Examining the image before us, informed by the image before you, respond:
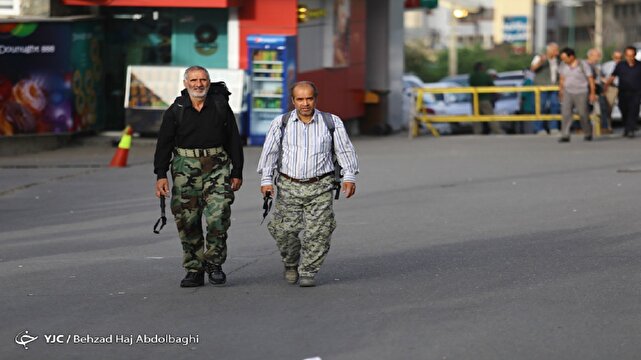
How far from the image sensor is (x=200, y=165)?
1109cm

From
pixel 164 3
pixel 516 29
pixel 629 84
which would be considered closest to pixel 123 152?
pixel 164 3

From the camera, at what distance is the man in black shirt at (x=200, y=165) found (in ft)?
36.3

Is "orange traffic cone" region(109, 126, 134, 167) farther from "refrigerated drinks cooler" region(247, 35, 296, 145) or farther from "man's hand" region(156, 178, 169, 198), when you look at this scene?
"man's hand" region(156, 178, 169, 198)

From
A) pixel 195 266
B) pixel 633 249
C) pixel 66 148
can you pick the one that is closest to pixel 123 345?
pixel 195 266

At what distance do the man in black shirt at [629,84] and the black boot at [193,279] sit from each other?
18169mm

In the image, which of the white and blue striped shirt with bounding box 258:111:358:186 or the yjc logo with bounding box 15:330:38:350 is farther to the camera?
the white and blue striped shirt with bounding box 258:111:358:186

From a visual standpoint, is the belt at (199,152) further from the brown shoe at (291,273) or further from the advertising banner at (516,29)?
the advertising banner at (516,29)

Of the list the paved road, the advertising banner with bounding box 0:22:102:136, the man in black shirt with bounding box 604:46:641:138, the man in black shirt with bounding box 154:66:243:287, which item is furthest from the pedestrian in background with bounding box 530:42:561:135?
the man in black shirt with bounding box 154:66:243:287

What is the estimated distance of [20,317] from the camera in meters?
9.93

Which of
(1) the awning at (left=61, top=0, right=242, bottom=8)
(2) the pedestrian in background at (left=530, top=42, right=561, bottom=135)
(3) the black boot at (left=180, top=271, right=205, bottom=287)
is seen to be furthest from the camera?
(2) the pedestrian in background at (left=530, top=42, right=561, bottom=135)

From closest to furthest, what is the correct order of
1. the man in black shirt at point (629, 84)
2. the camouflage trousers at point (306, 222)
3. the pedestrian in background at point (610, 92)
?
the camouflage trousers at point (306, 222)
the man in black shirt at point (629, 84)
the pedestrian in background at point (610, 92)

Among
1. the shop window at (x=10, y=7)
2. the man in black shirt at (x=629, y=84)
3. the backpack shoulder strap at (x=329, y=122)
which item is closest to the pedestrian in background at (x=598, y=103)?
the man in black shirt at (x=629, y=84)

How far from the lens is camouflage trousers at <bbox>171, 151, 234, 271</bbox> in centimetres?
1109

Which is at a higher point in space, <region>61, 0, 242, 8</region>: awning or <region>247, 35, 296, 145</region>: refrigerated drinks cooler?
<region>61, 0, 242, 8</region>: awning
